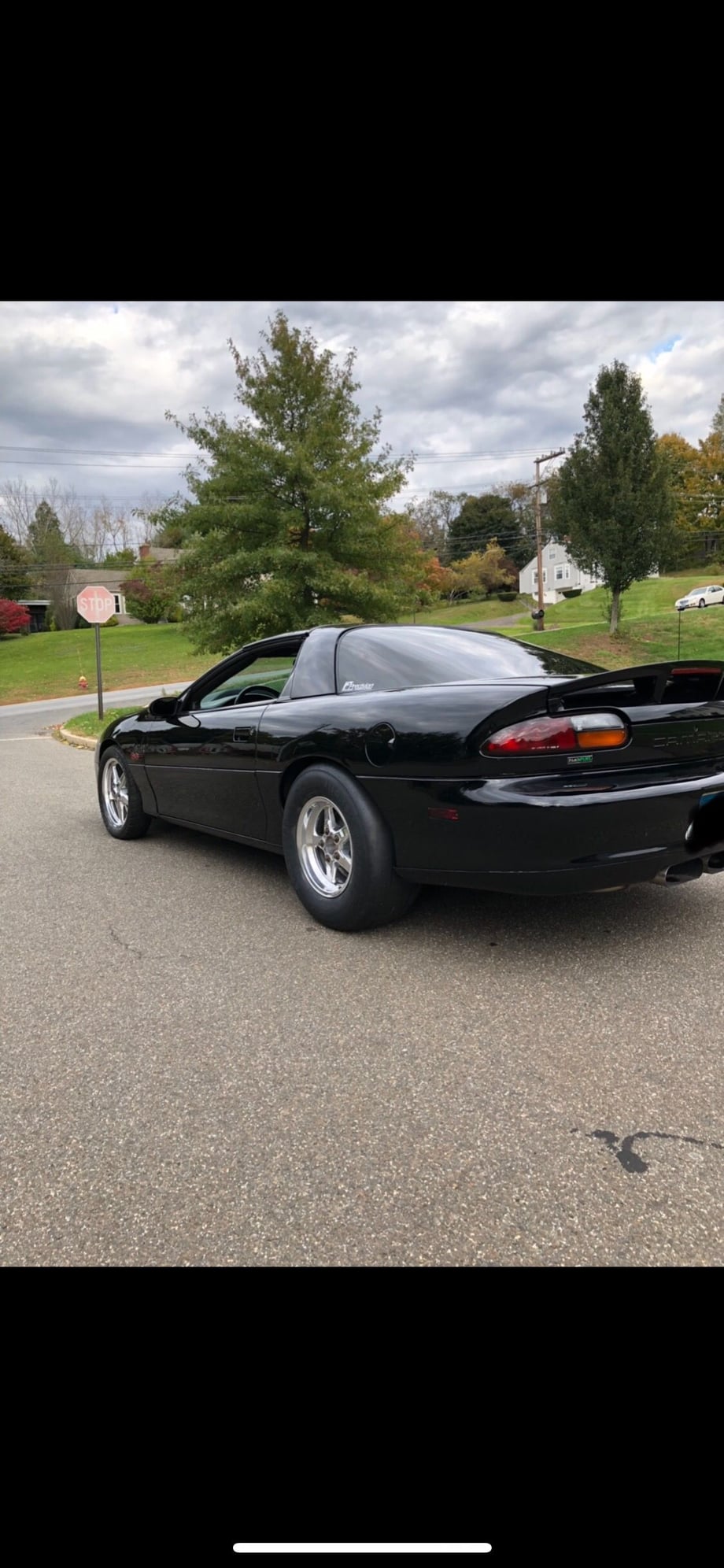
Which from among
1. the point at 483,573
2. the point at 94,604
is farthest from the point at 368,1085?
the point at 483,573

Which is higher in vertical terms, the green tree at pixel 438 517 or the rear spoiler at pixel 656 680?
the green tree at pixel 438 517

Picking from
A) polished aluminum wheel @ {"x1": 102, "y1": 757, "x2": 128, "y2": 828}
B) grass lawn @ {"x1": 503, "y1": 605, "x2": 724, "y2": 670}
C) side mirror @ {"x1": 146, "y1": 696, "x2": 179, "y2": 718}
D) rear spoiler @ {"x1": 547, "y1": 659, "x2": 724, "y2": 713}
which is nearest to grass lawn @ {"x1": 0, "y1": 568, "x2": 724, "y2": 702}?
grass lawn @ {"x1": 503, "y1": 605, "x2": 724, "y2": 670}

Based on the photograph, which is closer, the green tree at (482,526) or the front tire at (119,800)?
the front tire at (119,800)

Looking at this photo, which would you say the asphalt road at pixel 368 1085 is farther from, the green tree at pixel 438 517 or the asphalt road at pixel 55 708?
the green tree at pixel 438 517

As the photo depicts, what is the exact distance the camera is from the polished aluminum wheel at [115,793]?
5.41 meters

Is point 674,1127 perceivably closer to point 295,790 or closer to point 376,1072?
point 376,1072

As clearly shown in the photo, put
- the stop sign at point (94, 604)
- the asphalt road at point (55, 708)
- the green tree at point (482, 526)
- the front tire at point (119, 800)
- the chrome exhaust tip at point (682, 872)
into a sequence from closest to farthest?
the chrome exhaust tip at point (682, 872) → the front tire at point (119, 800) → the stop sign at point (94, 604) → the asphalt road at point (55, 708) → the green tree at point (482, 526)

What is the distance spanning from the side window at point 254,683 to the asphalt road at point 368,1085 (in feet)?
3.81

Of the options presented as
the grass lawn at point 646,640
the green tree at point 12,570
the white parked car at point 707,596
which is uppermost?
the green tree at point 12,570

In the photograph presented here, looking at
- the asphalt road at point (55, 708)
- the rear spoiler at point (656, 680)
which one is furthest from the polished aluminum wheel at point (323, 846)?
the asphalt road at point (55, 708)

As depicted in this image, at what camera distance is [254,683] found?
4.53m

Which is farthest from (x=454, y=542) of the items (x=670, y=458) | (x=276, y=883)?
(x=276, y=883)
